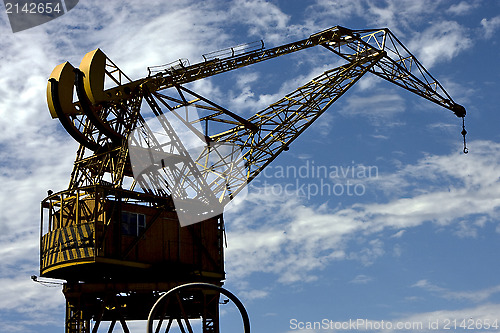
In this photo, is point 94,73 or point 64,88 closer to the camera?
point 94,73

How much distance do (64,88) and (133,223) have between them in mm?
12213

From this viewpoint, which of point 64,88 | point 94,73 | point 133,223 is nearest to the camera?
point 133,223

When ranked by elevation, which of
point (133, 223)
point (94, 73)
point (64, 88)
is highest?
point (94, 73)

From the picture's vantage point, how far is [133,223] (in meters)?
53.9

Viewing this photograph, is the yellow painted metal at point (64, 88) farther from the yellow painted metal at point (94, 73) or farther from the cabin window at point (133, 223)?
the cabin window at point (133, 223)

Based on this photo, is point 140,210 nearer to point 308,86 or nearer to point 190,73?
point 190,73

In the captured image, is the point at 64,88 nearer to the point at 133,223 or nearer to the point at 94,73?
the point at 94,73

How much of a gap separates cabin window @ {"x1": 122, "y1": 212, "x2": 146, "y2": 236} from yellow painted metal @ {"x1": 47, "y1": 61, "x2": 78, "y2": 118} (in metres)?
10.2

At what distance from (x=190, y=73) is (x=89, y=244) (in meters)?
16.2

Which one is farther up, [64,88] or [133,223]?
[64,88]

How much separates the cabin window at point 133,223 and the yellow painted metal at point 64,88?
10222 millimetres

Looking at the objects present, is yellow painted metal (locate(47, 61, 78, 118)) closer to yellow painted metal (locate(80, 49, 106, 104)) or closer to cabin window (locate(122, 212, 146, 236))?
yellow painted metal (locate(80, 49, 106, 104))

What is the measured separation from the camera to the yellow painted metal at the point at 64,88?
57.2 metres

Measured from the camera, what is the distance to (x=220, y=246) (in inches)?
2362
